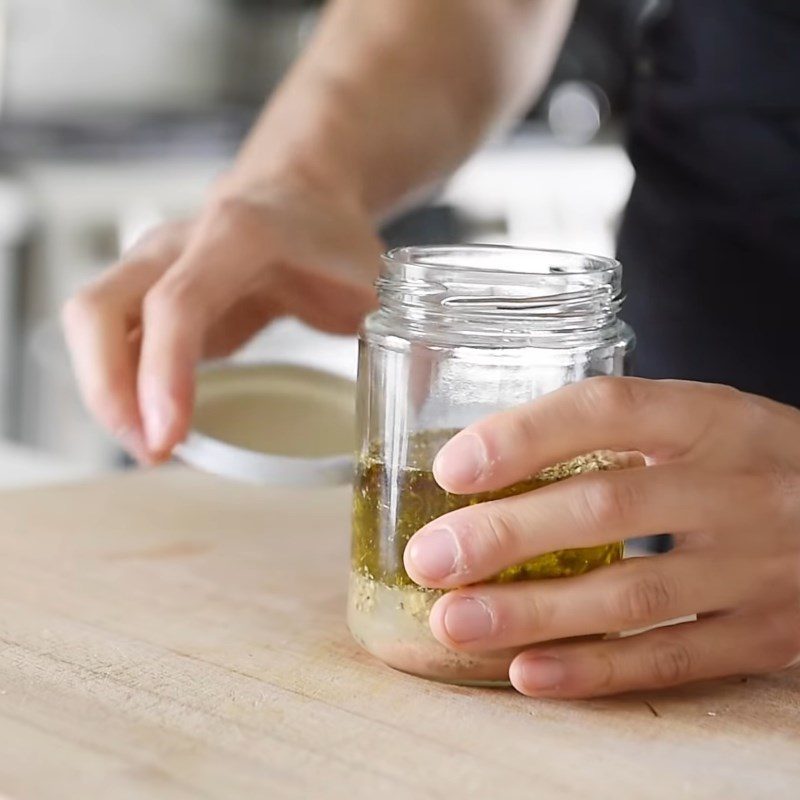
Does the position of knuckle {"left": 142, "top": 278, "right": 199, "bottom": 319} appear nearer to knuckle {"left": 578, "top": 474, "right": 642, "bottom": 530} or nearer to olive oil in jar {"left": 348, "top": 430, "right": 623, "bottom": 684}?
olive oil in jar {"left": 348, "top": 430, "right": 623, "bottom": 684}

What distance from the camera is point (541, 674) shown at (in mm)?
614

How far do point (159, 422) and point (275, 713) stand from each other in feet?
0.84

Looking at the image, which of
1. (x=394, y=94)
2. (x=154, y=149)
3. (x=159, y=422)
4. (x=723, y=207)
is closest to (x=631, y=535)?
(x=159, y=422)

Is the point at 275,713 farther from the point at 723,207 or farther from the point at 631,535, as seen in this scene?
the point at 723,207

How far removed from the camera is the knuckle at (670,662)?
2.06 ft

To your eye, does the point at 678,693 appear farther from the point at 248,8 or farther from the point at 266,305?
the point at 248,8

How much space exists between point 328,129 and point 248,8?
2.24 metres

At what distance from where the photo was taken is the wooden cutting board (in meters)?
0.52

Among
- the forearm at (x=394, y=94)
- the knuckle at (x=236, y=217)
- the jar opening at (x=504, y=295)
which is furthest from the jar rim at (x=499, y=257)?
the forearm at (x=394, y=94)

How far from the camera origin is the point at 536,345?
2.10 feet

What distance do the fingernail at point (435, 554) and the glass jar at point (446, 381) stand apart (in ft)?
0.08

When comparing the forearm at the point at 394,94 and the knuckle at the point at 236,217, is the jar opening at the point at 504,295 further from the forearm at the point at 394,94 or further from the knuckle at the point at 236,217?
the forearm at the point at 394,94

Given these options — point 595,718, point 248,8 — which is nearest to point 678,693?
point 595,718

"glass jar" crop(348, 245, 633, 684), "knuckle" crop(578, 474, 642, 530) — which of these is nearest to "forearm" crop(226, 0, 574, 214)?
"glass jar" crop(348, 245, 633, 684)
